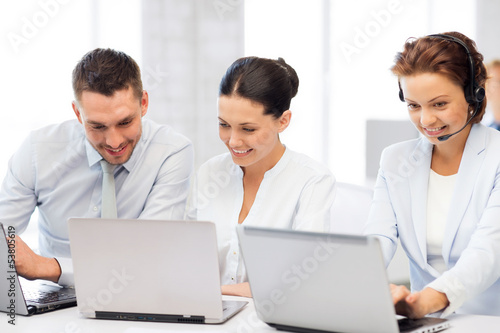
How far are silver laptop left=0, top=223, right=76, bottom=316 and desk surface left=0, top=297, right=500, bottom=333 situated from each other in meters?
0.03

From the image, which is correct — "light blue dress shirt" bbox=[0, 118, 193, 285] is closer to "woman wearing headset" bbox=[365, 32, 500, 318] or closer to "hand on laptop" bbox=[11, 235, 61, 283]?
"hand on laptop" bbox=[11, 235, 61, 283]

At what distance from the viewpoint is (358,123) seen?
5977 mm

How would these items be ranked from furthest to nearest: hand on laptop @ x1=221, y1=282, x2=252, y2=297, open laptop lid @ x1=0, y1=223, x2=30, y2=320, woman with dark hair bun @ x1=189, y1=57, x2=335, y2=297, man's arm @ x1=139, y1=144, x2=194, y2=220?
man's arm @ x1=139, y1=144, x2=194, y2=220
woman with dark hair bun @ x1=189, y1=57, x2=335, y2=297
hand on laptop @ x1=221, y1=282, x2=252, y2=297
open laptop lid @ x1=0, y1=223, x2=30, y2=320

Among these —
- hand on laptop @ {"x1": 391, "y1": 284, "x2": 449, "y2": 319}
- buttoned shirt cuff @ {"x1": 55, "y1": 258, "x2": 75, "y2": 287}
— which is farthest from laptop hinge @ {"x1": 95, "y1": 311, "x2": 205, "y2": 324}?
hand on laptop @ {"x1": 391, "y1": 284, "x2": 449, "y2": 319}

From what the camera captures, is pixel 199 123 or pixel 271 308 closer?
pixel 271 308

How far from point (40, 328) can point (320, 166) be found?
1054 millimetres

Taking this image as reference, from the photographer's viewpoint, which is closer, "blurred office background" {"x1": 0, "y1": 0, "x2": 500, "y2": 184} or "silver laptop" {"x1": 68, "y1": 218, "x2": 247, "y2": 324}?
"silver laptop" {"x1": 68, "y1": 218, "x2": 247, "y2": 324}

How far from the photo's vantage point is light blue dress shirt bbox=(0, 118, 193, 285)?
2.21 m

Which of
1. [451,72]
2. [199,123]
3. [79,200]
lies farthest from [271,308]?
[199,123]

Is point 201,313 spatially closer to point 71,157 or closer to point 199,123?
point 71,157

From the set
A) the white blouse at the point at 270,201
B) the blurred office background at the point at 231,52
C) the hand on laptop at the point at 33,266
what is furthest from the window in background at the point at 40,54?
the hand on laptop at the point at 33,266

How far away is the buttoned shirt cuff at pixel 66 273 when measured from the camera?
1.82m

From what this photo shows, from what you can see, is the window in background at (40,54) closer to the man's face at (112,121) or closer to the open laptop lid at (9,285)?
the man's face at (112,121)

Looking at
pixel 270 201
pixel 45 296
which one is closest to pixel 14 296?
pixel 45 296
